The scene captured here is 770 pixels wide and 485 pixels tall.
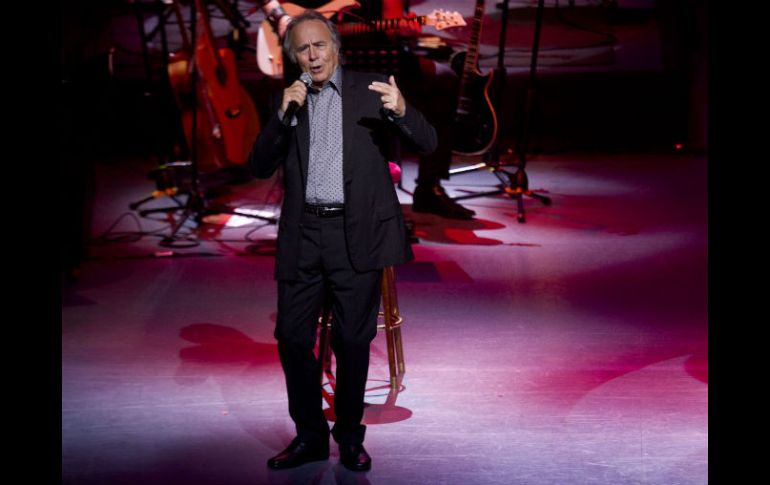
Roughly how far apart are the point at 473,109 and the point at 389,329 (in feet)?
12.1

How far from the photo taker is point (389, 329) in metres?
4.53

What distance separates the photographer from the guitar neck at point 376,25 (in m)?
6.82

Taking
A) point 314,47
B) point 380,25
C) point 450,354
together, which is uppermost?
point 314,47

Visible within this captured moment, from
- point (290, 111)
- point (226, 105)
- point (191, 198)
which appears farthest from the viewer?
point (191, 198)

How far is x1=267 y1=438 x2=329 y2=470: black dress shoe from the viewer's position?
161 inches

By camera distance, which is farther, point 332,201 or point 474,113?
point 474,113


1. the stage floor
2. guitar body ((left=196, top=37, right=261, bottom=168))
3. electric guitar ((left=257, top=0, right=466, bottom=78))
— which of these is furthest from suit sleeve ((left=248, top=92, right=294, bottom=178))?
guitar body ((left=196, top=37, right=261, bottom=168))

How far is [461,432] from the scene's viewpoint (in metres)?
4.39

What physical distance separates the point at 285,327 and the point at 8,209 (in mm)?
1584

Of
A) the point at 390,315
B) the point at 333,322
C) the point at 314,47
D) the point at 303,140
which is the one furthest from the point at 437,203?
the point at 314,47

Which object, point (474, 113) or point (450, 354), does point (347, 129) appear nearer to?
point (450, 354)

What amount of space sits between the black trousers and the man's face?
0.51 metres

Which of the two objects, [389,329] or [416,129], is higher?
[416,129]

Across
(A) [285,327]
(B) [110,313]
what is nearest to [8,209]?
(A) [285,327]
